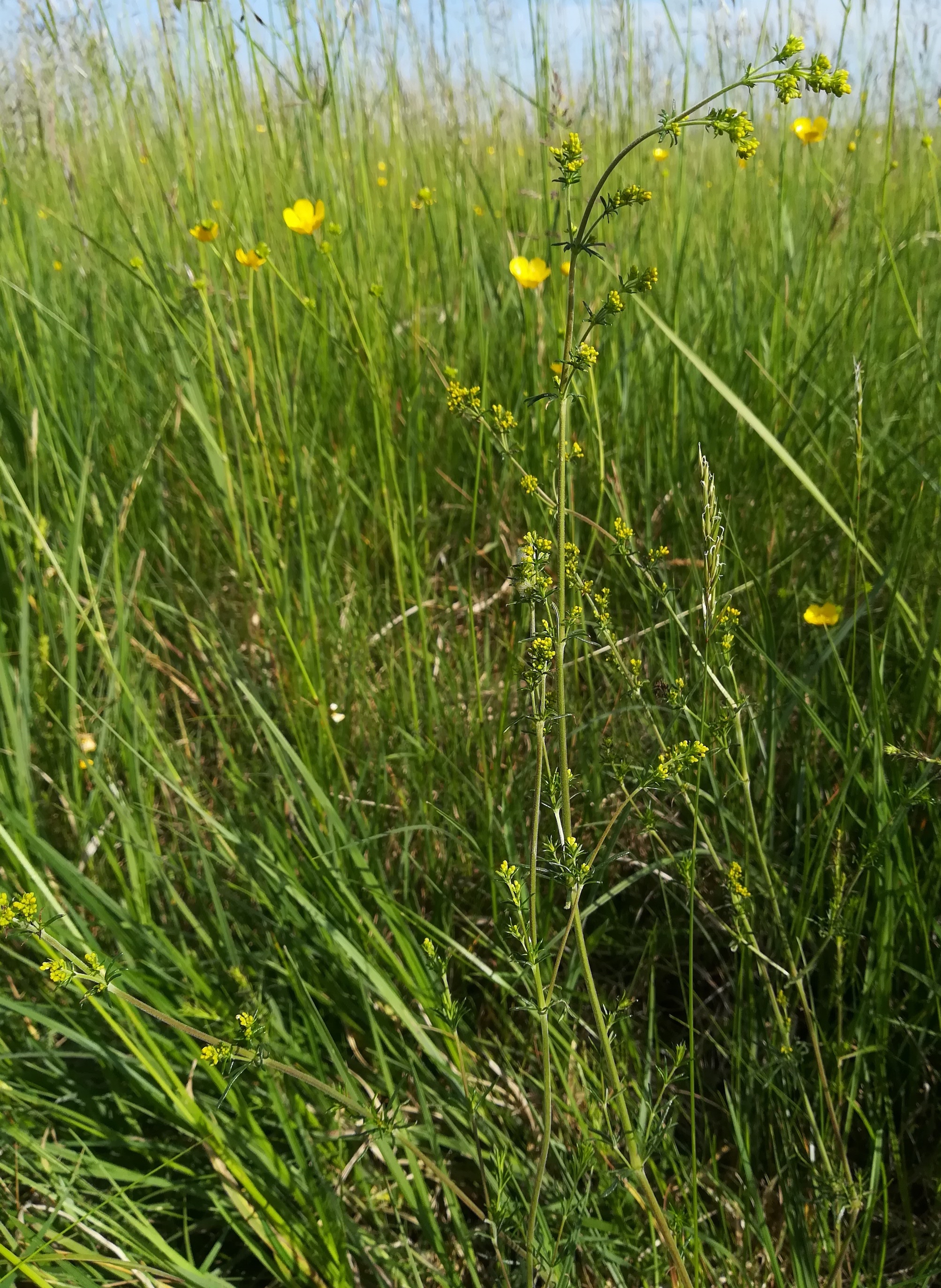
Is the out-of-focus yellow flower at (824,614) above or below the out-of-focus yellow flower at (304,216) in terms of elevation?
below

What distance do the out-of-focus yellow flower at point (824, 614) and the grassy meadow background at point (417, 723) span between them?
0.05 meters

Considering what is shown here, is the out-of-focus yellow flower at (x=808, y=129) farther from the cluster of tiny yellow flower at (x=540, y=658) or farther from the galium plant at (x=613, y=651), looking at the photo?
the cluster of tiny yellow flower at (x=540, y=658)

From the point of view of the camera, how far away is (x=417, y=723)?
1.25m

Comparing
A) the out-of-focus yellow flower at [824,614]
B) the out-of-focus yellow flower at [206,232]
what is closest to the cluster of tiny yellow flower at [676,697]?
the out-of-focus yellow flower at [824,614]

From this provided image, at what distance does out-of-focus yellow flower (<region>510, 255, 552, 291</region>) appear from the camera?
1.54m

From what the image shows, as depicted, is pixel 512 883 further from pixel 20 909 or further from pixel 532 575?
pixel 20 909

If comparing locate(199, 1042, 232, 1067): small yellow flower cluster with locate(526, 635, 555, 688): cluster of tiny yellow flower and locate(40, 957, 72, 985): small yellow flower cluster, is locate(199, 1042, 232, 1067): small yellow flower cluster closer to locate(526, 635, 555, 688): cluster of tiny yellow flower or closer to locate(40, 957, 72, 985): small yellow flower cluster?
locate(40, 957, 72, 985): small yellow flower cluster

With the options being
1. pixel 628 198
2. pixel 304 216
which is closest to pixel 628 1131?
pixel 628 198

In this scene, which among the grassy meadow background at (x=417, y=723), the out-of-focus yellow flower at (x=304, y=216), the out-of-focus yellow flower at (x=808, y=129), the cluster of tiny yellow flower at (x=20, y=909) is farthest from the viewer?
the out-of-focus yellow flower at (x=808, y=129)

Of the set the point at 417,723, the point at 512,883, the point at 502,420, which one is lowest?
the point at 417,723

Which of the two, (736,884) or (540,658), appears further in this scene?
(736,884)

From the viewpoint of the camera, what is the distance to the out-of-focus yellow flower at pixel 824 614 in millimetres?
1199

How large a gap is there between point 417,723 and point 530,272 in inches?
35.0

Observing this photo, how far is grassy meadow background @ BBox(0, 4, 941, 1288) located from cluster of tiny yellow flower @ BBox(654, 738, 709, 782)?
11cm
